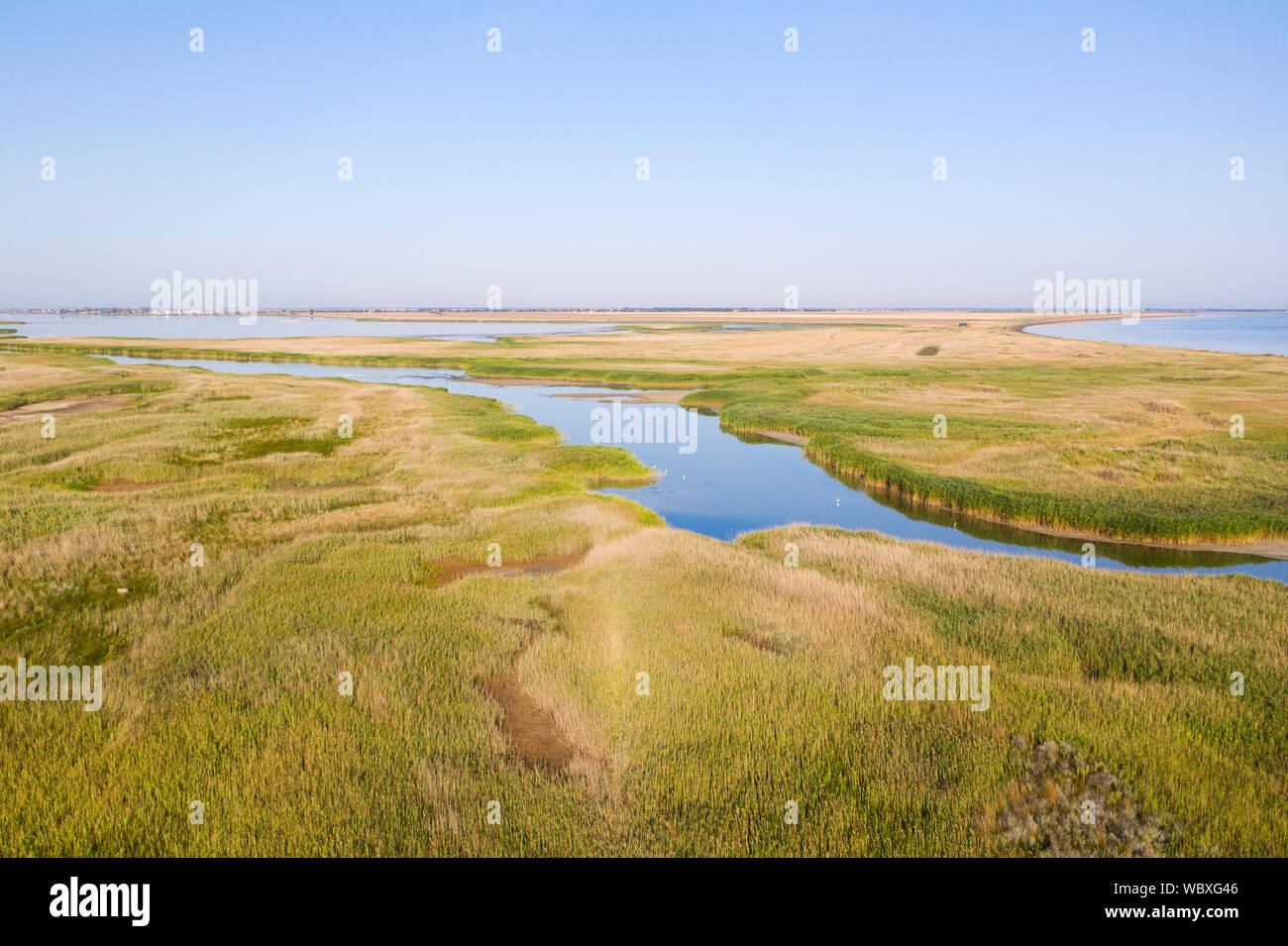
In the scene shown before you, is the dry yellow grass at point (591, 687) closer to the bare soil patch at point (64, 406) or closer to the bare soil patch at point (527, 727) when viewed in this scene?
the bare soil patch at point (527, 727)

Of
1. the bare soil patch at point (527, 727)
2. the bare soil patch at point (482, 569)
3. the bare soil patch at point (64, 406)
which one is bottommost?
the bare soil patch at point (527, 727)

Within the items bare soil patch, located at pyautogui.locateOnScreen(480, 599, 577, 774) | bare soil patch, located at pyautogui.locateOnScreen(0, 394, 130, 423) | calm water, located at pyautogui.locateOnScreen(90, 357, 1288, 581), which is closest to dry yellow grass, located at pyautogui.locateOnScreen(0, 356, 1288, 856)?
bare soil patch, located at pyautogui.locateOnScreen(480, 599, 577, 774)

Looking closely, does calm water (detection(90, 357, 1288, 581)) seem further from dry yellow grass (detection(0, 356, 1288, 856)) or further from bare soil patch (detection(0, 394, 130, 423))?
bare soil patch (detection(0, 394, 130, 423))

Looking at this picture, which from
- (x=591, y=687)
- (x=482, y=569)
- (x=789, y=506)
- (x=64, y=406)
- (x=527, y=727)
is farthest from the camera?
(x=64, y=406)

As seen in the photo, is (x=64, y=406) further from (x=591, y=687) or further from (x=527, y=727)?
(x=527, y=727)

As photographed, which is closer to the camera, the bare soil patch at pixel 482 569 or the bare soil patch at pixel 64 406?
the bare soil patch at pixel 482 569

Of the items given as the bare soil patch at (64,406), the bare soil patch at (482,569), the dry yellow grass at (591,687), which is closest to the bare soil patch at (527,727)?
the dry yellow grass at (591,687)

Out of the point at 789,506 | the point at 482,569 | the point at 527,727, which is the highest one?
the point at 789,506

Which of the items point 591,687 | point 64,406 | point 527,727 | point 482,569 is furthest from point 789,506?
point 64,406

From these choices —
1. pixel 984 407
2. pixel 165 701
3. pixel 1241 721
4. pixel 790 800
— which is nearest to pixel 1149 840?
pixel 790 800
